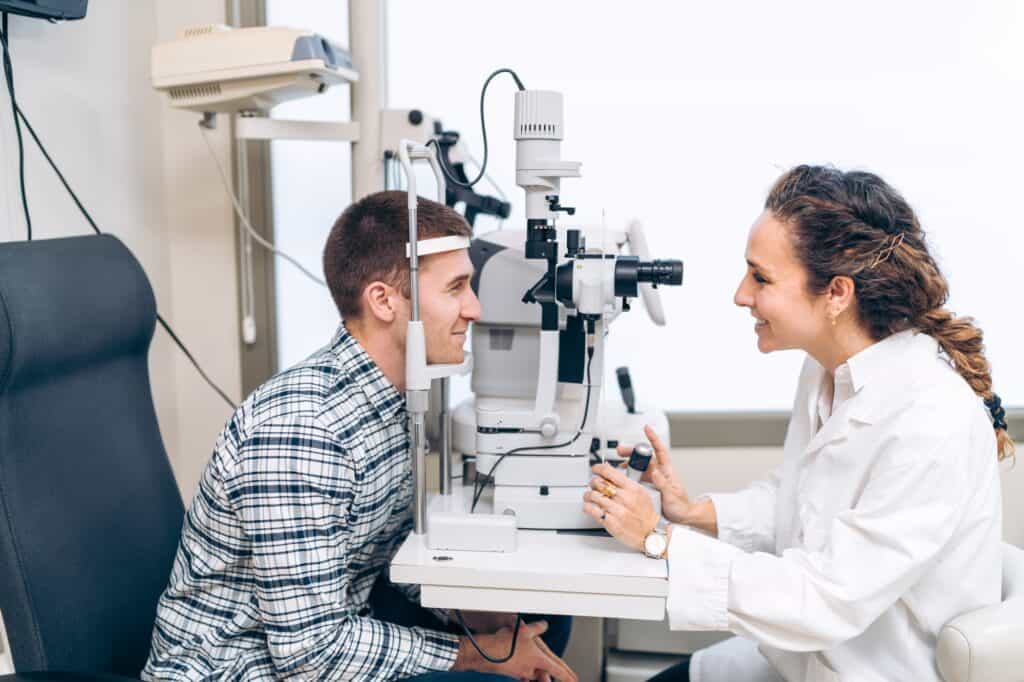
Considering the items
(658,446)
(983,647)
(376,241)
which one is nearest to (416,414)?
(376,241)

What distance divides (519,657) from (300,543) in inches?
15.7

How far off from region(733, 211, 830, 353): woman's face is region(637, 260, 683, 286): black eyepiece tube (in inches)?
6.2

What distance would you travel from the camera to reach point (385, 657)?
1135mm

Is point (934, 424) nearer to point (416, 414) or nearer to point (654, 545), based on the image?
point (654, 545)

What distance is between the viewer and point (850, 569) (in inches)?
40.7

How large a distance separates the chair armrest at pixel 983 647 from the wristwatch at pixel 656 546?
0.38 metres

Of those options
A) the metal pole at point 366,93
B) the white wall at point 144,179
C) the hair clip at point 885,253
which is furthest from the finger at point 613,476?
the white wall at point 144,179

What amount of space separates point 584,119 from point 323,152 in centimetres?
64

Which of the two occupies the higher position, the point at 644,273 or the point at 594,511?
the point at 644,273

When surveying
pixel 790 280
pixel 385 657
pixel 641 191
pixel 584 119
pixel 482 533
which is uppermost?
pixel 584 119

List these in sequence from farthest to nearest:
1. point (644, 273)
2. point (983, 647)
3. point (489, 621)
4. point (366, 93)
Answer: point (366, 93) → point (489, 621) → point (644, 273) → point (983, 647)

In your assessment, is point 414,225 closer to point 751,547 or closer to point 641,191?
point 751,547

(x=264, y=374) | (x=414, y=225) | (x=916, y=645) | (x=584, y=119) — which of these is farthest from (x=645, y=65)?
(x=916, y=645)

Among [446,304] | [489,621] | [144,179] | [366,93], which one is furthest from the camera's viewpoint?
[144,179]
